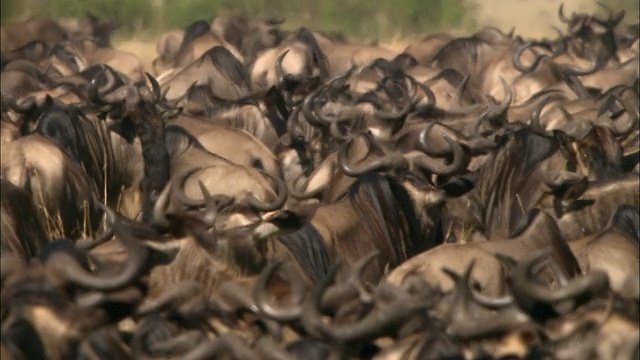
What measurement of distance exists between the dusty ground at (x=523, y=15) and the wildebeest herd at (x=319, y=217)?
50.6ft

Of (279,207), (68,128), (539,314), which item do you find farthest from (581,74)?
(539,314)

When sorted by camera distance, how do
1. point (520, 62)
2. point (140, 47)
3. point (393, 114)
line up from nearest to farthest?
point (393, 114) < point (520, 62) < point (140, 47)

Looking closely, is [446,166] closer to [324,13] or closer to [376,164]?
[376,164]

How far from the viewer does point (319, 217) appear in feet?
28.8

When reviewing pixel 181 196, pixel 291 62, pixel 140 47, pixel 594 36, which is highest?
pixel 181 196

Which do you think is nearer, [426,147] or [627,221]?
[627,221]

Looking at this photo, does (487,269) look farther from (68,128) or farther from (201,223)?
(68,128)

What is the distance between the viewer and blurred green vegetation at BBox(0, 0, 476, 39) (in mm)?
33312

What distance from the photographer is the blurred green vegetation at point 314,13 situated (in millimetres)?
33312

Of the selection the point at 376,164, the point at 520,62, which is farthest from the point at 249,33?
the point at 376,164

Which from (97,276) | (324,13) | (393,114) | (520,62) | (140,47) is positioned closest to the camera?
(97,276)

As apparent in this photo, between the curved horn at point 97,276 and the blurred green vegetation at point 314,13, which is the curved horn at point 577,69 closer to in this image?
the curved horn at point 97,276

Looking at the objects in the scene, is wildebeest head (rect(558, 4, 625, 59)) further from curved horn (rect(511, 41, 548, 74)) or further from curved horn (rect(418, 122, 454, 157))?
curved horn (rect(418, 122, 454, 157))

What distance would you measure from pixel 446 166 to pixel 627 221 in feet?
7.20
